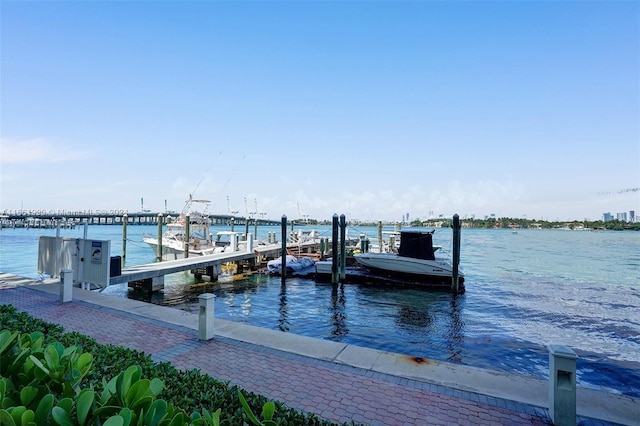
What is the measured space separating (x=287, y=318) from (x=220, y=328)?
4.91 metres

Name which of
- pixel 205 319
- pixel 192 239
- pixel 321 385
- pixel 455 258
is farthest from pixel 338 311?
pixel 192 239

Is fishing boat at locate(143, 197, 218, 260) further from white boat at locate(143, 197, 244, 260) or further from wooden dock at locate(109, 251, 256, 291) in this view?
wooden dock at locate(109, 251, 256, 291)

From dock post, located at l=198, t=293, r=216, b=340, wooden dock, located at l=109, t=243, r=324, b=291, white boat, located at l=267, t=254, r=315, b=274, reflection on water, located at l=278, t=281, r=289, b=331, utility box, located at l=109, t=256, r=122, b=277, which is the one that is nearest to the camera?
dock post, located at l=198, t=293, r=216, b=340

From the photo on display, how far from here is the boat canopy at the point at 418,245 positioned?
789 inches

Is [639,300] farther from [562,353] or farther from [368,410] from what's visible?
[368,410]

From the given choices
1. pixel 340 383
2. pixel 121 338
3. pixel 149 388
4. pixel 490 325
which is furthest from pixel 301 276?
pixel 149 388

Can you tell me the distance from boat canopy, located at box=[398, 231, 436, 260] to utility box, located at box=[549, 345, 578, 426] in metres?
16.0

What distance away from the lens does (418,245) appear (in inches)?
799

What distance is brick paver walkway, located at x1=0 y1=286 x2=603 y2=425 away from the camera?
4.30m

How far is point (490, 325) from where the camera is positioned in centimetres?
1202

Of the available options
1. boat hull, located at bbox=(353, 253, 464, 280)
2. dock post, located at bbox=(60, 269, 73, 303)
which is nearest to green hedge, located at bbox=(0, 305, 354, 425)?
dock post, located at bbox=(60, 269, 73, 303)

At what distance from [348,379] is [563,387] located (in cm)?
269

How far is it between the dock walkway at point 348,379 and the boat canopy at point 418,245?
14.3 metres

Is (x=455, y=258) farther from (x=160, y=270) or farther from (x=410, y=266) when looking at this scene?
(x=160, y=270)
